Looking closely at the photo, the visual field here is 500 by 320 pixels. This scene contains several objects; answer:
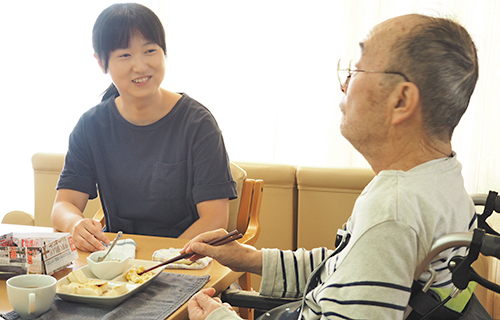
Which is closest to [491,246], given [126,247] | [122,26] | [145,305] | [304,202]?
[145,305]

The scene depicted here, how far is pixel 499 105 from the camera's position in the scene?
3.08 meters

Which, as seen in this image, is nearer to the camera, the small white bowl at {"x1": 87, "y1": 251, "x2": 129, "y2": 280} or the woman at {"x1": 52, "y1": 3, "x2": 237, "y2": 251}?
the small white bowl at {"x1": 87, "y1": 251, "x2": 129, "y2": 280}

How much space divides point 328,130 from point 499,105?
1102mm

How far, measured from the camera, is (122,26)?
68.8 inches

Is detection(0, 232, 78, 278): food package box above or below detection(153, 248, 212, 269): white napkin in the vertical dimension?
above

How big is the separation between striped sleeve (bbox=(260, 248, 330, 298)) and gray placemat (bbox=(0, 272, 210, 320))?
17 cm

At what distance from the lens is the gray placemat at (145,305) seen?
3.30 ft

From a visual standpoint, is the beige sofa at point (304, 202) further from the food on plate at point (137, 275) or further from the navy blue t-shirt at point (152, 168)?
the food on plate at point (137, 275)

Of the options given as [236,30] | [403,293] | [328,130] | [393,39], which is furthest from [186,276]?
[236,30]

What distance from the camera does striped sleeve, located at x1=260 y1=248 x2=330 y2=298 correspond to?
49.0 inches

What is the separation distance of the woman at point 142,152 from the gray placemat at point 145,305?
0.54 m

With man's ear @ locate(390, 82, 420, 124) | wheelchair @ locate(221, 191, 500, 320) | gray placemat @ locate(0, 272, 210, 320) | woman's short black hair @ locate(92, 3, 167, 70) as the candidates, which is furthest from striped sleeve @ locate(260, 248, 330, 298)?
woman's short black hair @ locate(92, 3, 167, 70)

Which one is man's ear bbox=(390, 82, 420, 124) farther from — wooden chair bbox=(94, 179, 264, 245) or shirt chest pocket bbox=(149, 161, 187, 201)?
wooden chair bbox=(94, 179, 264, 245)

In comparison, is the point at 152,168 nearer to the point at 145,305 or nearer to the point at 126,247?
the point at 126,247
